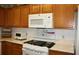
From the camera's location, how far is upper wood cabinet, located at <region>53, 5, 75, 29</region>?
8.27 feet

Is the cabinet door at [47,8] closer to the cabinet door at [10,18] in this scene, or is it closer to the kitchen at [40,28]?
the kitchen at [40,28]

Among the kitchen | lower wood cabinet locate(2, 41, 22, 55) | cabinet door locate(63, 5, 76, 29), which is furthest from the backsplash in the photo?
lower wood cabinet locate(2, 41, 22, 55)

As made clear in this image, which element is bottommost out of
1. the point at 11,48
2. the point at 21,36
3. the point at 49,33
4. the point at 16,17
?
the point at 11,48

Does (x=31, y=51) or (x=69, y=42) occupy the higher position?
(x=69, y=42)

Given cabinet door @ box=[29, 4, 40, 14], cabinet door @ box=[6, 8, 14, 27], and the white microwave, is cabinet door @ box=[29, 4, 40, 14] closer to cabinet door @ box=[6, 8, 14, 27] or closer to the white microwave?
the white microwave

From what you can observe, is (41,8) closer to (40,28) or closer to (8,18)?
(40,28)

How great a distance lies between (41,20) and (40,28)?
0.35 m

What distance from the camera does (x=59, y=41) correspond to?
2914mm

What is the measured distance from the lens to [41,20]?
287 centimetres

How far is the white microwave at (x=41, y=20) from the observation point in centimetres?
271

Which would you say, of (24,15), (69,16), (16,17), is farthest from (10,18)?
(69,16)
